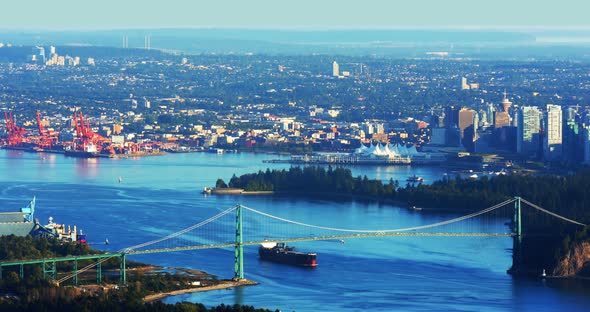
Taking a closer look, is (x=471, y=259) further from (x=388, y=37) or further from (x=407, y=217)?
(x=388, y=37)

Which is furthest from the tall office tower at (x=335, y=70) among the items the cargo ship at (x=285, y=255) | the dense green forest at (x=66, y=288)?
the dense green forest at (x=66, y=288)

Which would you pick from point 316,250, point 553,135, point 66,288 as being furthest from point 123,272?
point 553,135

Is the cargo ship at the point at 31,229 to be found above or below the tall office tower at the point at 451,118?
below

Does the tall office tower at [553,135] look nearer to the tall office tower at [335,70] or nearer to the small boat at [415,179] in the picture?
the small boat at [415,179]

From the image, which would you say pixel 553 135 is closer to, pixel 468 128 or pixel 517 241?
pixel 468 128

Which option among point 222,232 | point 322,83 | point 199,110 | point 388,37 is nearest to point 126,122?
point 199,110

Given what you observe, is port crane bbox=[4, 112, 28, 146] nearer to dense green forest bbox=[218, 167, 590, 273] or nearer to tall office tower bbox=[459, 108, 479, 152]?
tall office tower bbox=[459, 108, 479, 152]
